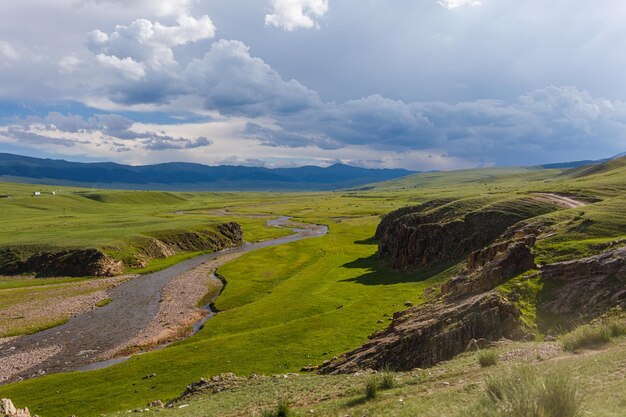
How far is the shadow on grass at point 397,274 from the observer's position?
74.3m

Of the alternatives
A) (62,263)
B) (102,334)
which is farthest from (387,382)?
(62,263)

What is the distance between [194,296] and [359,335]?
43.5 meters

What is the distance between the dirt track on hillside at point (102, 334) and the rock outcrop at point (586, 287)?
51.8 metres

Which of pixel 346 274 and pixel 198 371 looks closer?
pixel 198 371

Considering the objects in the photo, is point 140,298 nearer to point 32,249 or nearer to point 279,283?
point 279,283

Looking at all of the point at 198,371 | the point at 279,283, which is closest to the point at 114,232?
the point at 279,283

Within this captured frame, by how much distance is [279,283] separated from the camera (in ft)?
299

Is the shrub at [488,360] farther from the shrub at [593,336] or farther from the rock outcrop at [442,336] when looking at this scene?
the rock outcrop at [442,336]

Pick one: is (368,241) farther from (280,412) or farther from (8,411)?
(280,412)

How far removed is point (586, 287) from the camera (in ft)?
113

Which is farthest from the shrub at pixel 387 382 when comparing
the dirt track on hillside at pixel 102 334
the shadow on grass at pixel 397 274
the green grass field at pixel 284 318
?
the shadow on grass at pixel 397 274

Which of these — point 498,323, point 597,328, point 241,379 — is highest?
point 597,328

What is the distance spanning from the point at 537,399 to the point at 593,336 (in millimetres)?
16482

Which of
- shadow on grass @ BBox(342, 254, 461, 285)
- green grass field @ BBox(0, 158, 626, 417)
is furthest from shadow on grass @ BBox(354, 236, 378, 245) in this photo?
shadow on grass @ BBox(342, 254, 461, 285)
